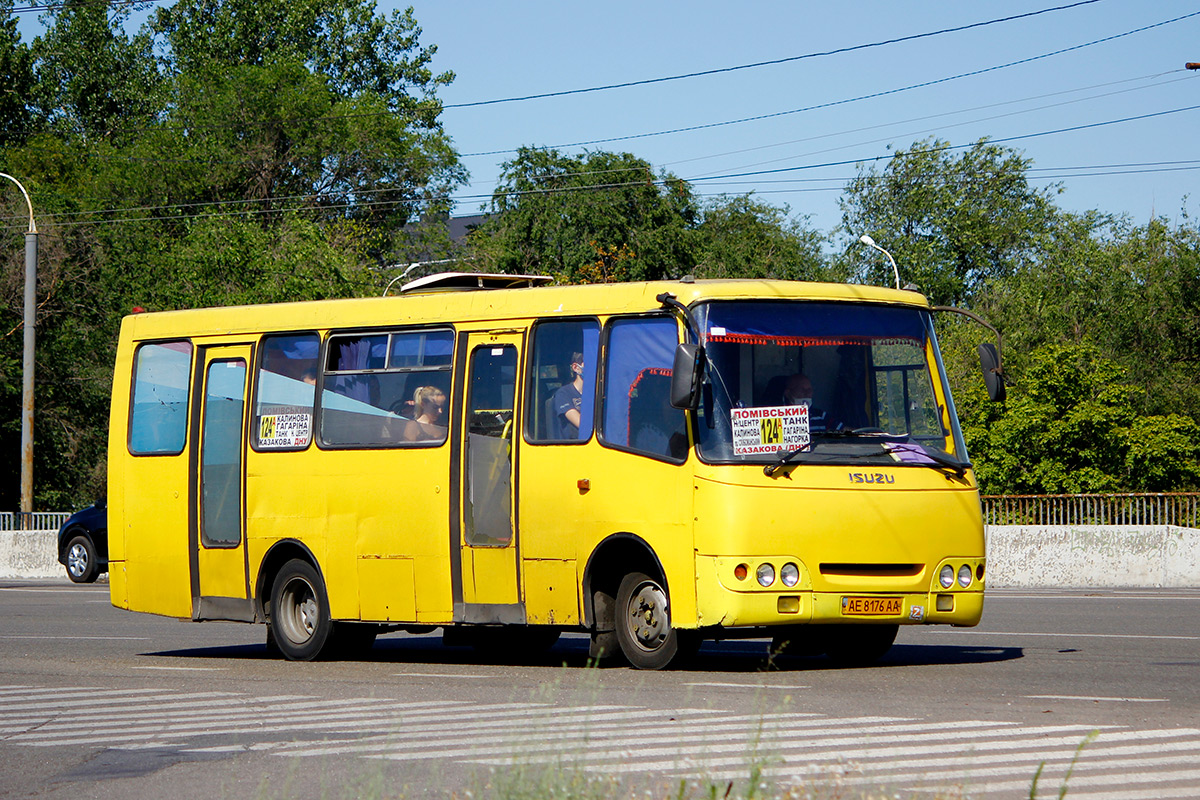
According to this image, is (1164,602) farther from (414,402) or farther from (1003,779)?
(1003,779)

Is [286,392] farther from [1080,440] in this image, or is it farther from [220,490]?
[1080,440]

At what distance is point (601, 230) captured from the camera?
77.1 m

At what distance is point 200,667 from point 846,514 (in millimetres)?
5646

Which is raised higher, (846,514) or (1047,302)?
(1047,302)

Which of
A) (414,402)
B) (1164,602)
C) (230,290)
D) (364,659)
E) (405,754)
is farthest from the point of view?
(230,290)

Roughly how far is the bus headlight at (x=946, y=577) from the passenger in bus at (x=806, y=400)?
4.19ft

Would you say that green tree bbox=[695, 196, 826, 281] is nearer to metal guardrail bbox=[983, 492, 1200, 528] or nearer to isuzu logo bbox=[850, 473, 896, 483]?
metal guardrail bbox=[983, 492, 1200, 528]

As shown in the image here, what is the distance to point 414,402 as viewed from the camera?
47.9ft

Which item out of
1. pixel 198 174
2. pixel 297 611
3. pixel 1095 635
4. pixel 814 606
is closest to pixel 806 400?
pixel 814 606

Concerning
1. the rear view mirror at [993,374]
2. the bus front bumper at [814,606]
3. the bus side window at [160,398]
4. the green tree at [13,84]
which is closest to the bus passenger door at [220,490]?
the bus side window at [160,398]

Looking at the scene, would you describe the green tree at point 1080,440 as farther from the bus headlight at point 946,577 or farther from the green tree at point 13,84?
the green tree at point 13,84

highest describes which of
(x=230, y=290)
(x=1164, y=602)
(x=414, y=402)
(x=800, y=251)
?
(x=800, y=251)

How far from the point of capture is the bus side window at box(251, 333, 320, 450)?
1548cm

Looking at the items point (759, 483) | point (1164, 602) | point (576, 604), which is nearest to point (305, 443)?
point (576, 604)
